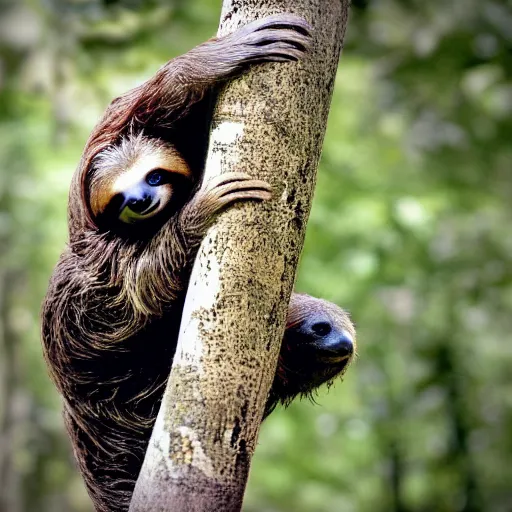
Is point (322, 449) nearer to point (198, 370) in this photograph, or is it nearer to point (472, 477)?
point (472, 477)

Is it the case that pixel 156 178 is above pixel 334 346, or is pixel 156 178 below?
above

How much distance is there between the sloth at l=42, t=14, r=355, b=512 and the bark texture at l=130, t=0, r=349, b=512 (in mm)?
85

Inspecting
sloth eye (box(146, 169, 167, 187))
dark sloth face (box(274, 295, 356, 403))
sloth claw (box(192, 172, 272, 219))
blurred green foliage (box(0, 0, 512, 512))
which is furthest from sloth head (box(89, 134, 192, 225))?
blurred green foliage (box(0, 0, 512, 512))

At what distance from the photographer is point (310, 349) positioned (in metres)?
2.08

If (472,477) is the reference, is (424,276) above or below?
above

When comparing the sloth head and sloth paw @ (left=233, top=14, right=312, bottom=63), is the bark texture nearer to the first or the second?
sloth paw @ (left=233, top=14, right=312, bottom=63)

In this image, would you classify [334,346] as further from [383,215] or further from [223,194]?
[383,215]

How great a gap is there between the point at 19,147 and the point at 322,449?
335 cm

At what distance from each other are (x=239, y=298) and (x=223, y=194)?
21 cm

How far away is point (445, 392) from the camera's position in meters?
4.63

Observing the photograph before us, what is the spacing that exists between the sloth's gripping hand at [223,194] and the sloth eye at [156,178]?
0.85 feet

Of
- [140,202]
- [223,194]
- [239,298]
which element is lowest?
[239,298]

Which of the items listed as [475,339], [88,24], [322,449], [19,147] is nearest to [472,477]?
[322,449]

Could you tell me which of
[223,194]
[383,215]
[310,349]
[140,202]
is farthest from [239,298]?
[383,215]
